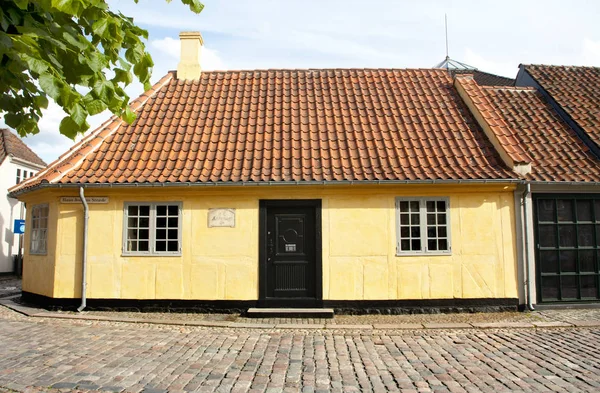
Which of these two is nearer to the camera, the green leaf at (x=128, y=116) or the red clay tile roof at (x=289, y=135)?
the green leaf at (x=128, y=116)

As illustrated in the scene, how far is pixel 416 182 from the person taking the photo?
30.8 ft

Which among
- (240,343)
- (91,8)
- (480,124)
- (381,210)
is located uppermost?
(480,124)

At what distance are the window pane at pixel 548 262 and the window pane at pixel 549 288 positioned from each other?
172 millimetres

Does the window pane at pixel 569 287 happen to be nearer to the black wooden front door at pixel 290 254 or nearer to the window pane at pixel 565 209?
the window pane at pixel 565 209

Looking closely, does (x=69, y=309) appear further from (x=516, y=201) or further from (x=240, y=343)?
(x=516, y=201)

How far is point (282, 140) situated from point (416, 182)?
329 cm

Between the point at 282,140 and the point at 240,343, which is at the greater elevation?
the point at 282,140

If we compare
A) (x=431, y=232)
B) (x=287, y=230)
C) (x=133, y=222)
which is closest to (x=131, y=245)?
(x=133, y=222)

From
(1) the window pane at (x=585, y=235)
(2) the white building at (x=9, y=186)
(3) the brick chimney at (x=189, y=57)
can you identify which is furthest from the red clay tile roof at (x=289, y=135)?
(2) the white building at (x=9, y=186)

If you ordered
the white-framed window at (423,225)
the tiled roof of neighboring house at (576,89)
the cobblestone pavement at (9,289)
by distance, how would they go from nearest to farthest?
the white-framed window at (423,225), the tiled roof of neighboring house at (576,89), the cobblestone pavement at (9,289)

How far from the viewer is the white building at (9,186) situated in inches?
789

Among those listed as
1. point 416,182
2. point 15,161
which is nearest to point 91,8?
point 416,182

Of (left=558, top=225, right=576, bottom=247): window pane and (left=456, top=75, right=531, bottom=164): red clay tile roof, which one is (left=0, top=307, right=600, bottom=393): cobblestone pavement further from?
(left=456, top=75, right=531, bottom=164): red clay tile roof

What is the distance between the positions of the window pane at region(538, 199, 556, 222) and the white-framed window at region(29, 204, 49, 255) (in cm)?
1111
